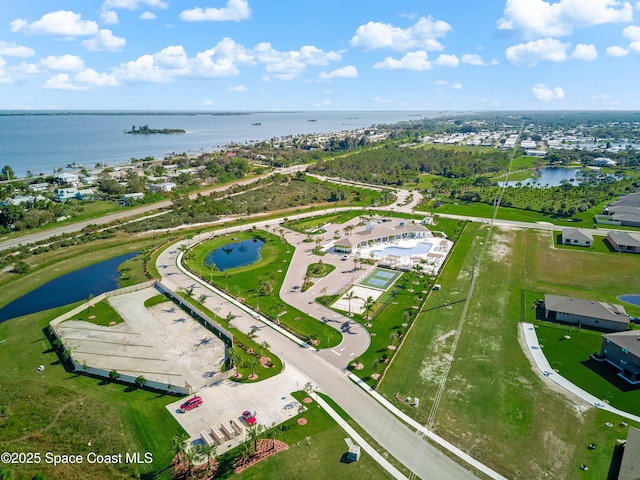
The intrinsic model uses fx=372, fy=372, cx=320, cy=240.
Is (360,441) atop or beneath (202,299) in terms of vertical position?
beneath

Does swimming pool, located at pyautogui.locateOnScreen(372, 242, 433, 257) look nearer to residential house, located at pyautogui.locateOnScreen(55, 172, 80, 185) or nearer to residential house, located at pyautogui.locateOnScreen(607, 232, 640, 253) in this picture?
residential house, located at pyautogui.locateOnScreen(607, 232, 640, 253)

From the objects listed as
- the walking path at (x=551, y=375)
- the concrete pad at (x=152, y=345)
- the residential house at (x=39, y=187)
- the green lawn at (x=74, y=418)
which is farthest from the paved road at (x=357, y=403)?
the residential house at (x=39, y=187)

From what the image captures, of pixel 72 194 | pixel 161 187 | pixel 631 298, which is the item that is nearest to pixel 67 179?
pixel 72 194

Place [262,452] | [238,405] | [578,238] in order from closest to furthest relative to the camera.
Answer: [262,452] < [238,405] < [578,238]

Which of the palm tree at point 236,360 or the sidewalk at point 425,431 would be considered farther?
the palm tree at point 236,360

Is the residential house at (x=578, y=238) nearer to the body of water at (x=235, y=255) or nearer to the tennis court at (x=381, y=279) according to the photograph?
the tennis court at (x=381, y=279)

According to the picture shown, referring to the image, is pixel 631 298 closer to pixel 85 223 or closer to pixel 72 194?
pixel 85 223
